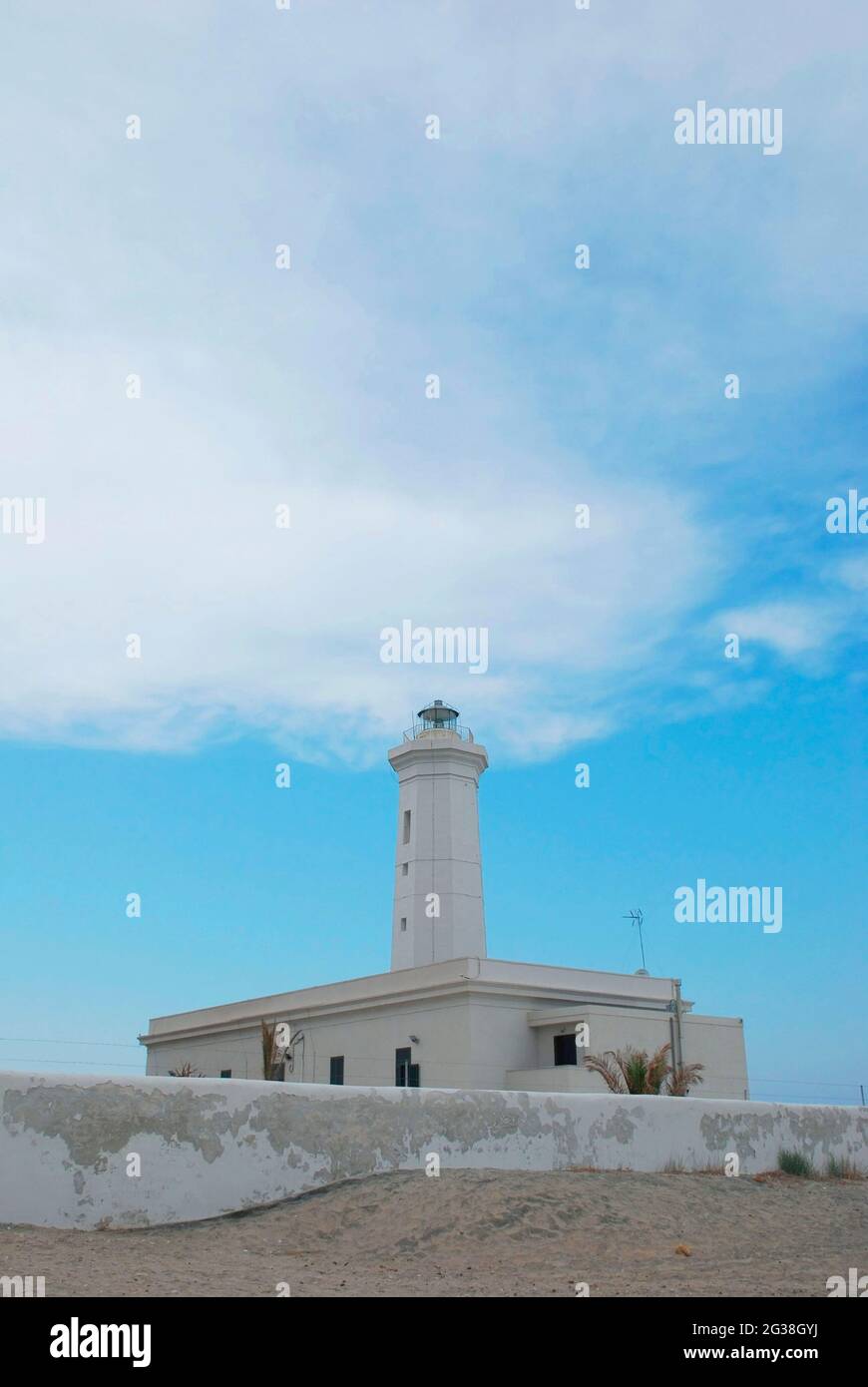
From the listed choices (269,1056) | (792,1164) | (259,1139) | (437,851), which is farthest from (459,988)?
(259,1139)

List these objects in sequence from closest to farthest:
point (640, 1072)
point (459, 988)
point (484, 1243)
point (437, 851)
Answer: point (484, 1243) → point (640, 1072) → point (459, 988) → point (437, 851)

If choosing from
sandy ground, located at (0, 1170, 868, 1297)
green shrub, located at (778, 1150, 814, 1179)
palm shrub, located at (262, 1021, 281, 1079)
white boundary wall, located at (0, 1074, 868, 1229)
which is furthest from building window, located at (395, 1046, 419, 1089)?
sandy ground, located at (0, 1170, 868, 1297)

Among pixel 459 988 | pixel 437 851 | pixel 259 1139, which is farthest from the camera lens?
pixel 437 851

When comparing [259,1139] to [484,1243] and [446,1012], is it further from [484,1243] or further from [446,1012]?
[446,1012]

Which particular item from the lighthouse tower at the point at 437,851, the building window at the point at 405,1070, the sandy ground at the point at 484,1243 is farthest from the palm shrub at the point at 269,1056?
the sandy ground at the point at 484,1243

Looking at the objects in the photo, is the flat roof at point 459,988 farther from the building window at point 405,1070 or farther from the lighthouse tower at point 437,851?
the lighthouse tower at point 437,851

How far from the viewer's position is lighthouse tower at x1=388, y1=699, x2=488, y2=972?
30.0 m

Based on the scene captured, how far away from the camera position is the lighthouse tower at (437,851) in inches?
1183

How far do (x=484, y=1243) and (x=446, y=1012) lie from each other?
46.0 feet

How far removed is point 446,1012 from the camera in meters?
24.3

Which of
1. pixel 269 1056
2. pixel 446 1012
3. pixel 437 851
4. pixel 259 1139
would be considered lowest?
pixel 259 1139

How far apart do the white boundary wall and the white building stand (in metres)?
9.08
